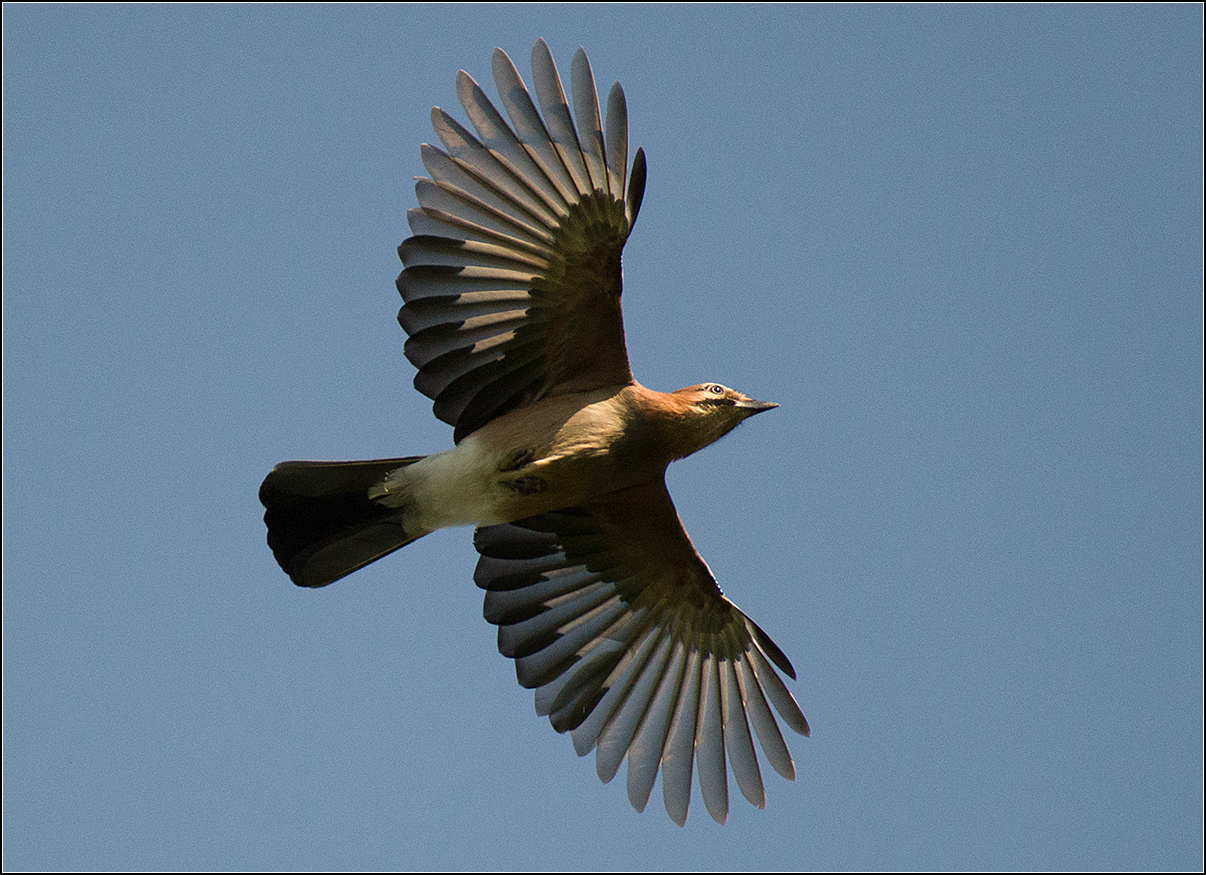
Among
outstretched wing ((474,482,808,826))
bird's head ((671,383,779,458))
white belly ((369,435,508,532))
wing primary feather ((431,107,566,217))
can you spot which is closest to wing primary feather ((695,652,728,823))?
outstretched wing ((474,482,808,826))

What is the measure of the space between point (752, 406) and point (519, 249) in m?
1.55

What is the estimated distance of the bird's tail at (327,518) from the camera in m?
6.82

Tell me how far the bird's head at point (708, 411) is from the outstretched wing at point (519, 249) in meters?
0.37

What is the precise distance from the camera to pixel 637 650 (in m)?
7.65

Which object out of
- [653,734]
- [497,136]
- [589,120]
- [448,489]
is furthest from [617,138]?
[653,734]

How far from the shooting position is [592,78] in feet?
20.8

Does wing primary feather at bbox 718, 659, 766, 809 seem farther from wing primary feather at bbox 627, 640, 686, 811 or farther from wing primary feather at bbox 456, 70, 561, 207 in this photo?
wing primary feather at bbox 456, 70, 561, 207

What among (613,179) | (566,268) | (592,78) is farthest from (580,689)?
(592,78)

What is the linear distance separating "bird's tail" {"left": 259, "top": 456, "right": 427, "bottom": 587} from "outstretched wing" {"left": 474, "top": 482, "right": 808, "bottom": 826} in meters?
0.66

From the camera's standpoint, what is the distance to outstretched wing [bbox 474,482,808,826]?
→ 7.42m

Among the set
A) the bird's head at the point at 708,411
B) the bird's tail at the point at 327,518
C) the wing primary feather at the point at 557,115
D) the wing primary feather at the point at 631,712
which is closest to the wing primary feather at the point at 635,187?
the wing primary feather at the point at 557,115

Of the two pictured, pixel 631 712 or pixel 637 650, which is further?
pixel 637 650

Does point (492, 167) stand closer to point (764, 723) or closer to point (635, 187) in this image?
point (635, 187)

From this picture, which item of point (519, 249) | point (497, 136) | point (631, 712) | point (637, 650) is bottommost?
point (631, 712)
